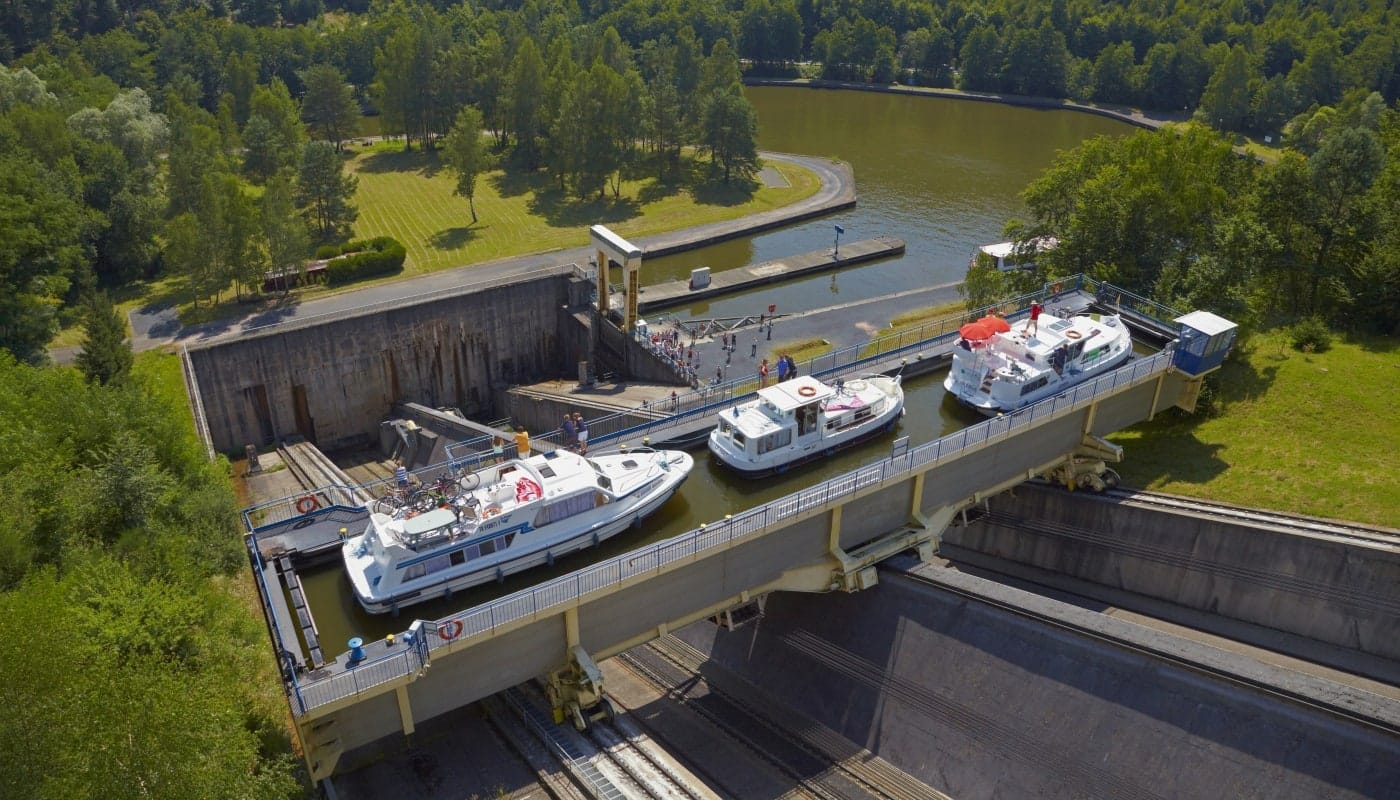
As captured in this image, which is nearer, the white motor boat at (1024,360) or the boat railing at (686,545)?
the boat railing at (686,545)

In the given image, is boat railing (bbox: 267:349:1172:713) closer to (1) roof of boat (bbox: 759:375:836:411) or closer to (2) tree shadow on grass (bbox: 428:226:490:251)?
(1) roof of boat (bbox: 759:375:836:411)

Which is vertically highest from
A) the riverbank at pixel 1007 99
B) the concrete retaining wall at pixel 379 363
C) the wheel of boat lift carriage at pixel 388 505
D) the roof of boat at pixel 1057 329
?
the roof of boat at pixel 1057 329

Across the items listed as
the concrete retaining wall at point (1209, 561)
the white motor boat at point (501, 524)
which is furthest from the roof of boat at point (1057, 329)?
the white motor boat at point (501, 524)

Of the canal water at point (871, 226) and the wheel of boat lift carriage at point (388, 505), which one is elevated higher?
the wheel of boat lift carriage at point (388, 505)

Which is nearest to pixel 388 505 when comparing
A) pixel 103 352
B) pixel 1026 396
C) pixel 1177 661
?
pixel 103 352

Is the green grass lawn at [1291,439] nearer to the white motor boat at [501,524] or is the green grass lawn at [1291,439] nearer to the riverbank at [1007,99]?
the white motor boat at [501,524]

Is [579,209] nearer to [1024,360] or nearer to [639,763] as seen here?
[1024,360]

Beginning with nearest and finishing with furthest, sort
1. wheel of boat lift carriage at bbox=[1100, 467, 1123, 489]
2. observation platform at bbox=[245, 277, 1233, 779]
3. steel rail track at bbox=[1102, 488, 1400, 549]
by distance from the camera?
1. observation platform at bbox=[245, 277, 1233, 779]
2. steel rail track at bbox=[1102, 488, 1400, 549]
3. wheel of boat lift carriage at bbox=[1100, 467, 1123, 489]

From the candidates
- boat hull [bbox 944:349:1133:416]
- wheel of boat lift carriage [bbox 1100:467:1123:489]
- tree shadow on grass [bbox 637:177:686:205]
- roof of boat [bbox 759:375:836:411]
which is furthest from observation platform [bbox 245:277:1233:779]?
tree shadow on grass [bbox 637:177:686:205]

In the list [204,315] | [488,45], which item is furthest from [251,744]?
[488,45]
